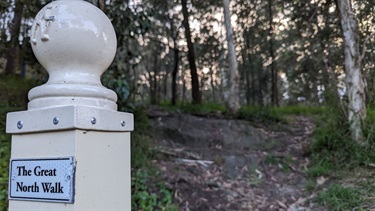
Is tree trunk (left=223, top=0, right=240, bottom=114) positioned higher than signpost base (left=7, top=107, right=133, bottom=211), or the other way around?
tree trunk (left=223, top=0, right=240, bottom=114)

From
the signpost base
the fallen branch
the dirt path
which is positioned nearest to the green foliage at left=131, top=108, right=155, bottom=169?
the dirt path

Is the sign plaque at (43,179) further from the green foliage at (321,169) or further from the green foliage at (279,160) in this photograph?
the green foliage at (279,160)

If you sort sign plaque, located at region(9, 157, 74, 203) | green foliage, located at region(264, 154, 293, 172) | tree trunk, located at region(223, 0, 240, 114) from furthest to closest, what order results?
tree trunk, located at region(223, 0, 240, 114) < green foliage, located at region(264, 154, 293, 172) < sign plaque, located at region(9, 157, 74, 203)

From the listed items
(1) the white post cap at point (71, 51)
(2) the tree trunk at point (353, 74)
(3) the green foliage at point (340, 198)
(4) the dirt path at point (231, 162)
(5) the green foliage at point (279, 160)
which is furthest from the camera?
(5) the green foliage at point (279, 160)

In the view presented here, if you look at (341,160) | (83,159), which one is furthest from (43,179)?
(341,160)

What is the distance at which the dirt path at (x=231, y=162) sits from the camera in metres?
3.62

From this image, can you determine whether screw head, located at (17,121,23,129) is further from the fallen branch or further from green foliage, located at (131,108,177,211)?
the fallen branch

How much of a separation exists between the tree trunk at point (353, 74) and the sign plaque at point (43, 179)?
12.1 feet

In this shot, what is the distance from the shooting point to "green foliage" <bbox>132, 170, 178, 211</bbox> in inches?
129

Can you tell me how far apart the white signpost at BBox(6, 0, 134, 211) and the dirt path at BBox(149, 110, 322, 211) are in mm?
2276

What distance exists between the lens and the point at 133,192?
3457mm

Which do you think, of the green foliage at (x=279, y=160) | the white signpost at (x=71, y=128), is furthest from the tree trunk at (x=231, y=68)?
the white signpost at (x=71, y=128)

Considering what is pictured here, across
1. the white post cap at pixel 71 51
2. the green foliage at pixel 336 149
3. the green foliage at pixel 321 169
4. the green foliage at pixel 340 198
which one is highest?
the white post cap at pixel 71 51

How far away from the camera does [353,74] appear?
13.7ft
